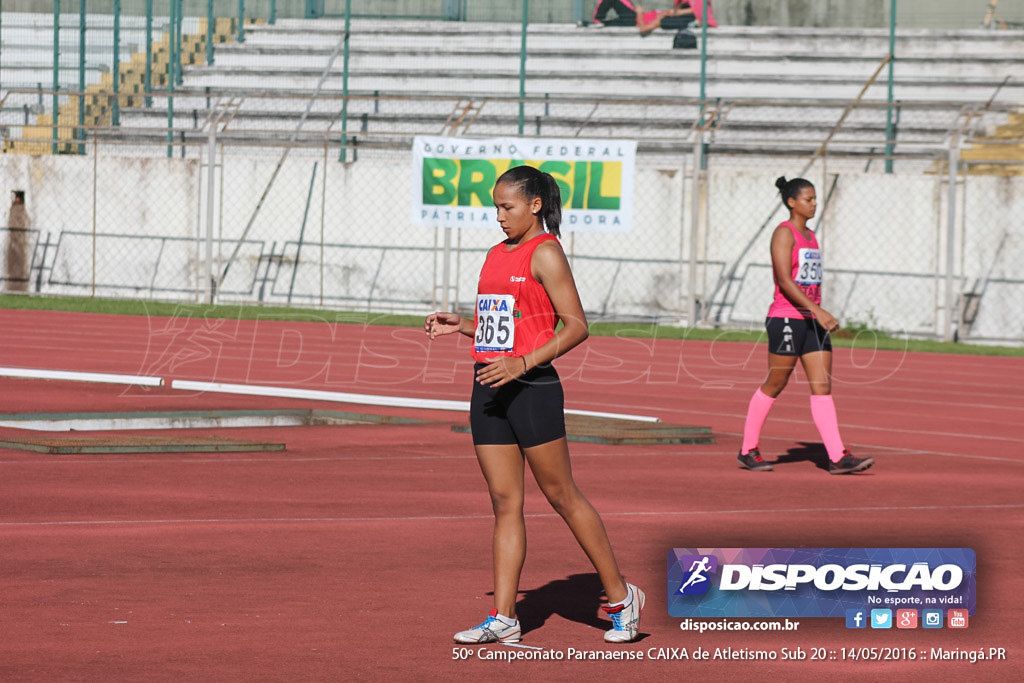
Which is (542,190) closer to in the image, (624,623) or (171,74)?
(624,623)

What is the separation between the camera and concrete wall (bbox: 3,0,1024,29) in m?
35.2

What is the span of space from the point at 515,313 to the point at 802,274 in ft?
18.1

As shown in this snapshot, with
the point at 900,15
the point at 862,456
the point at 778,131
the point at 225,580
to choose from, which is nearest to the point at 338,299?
the point at 778,131

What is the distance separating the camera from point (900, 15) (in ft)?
116

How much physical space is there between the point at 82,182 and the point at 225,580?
25.9 m

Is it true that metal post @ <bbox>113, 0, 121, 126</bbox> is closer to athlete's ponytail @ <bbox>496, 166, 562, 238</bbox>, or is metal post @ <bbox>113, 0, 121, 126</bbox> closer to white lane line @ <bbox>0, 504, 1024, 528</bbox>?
white lane line @ <bbox>0, 504, 1024, 528</bbox>

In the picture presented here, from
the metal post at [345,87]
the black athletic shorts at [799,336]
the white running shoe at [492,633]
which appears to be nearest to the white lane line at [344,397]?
the black athletic shorts at [799,336]

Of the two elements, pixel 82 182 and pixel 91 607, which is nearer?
pixel 91 607

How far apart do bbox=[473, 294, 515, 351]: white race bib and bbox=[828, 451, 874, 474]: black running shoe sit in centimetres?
561

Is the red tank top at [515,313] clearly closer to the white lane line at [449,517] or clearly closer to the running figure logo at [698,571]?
the running figure logo at [698,571]

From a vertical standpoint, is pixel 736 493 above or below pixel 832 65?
below

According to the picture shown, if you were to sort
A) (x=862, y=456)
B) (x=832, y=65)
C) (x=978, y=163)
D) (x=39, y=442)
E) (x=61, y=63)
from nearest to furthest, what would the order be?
(x=39, y=442) < (x=862, y=456) < (x=978, y=163) < (x=832, y=65) < (x=61, y=63)

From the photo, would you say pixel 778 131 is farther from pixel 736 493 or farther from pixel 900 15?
pixel 736 493

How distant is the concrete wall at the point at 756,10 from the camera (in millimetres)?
35156
